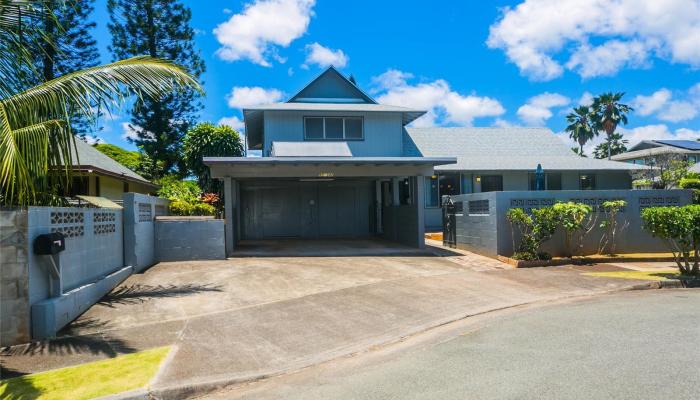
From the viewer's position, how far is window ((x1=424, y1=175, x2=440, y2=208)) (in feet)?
79.6

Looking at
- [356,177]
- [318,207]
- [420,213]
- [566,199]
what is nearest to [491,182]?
[356,177]

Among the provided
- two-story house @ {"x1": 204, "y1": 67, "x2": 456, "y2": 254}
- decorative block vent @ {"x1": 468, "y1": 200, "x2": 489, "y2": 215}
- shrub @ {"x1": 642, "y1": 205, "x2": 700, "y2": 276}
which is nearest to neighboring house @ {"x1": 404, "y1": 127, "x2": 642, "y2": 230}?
two-story house @ {"x1": 204, "y1": 67, "x2": 456, "y2": 254}

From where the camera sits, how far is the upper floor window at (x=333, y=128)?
857 inches

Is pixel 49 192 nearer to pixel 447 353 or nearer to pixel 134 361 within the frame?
pixel 134 361

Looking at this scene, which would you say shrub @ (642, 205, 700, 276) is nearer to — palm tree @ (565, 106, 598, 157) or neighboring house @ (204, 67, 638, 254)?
neighboring house @ (204, 67, 638, 254)

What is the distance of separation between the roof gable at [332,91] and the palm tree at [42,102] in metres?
15.0

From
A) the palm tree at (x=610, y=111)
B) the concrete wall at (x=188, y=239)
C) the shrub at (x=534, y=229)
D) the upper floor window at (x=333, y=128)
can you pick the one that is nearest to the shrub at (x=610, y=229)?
the shrub at (x=534, y=229)

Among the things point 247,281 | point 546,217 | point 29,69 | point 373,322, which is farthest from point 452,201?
point 29,69

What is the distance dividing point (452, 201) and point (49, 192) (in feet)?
42.5

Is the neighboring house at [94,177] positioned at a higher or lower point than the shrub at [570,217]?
higher

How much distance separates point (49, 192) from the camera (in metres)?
7.78

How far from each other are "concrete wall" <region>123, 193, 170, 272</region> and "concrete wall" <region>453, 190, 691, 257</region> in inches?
377

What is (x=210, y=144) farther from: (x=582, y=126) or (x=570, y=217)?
(x=582, y=126)

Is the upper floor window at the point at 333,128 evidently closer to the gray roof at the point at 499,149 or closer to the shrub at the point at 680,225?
the gray roof at the point at 499,149
